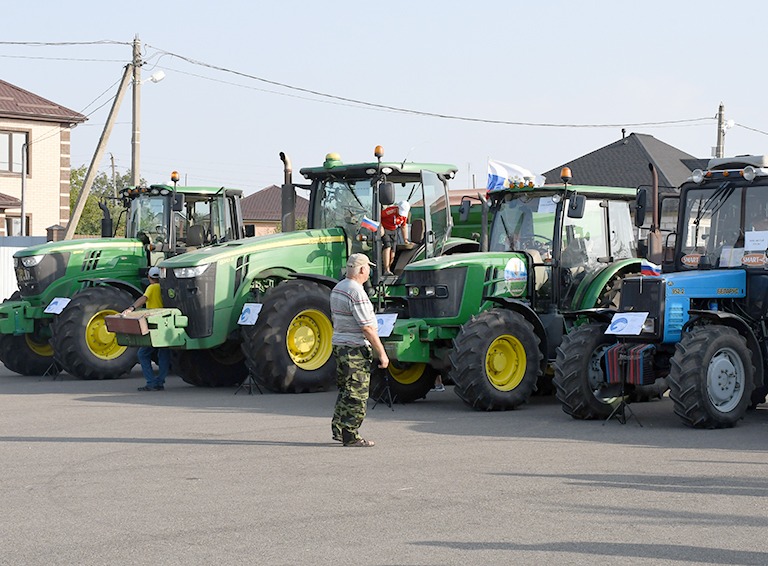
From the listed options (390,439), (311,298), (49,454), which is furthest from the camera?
(311,298)

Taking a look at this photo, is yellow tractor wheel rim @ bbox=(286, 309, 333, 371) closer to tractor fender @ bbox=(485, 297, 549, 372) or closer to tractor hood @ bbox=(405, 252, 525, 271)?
tractor hood @ bbox=(405, 252, 525, 271)

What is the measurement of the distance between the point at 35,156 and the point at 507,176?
1376 inches

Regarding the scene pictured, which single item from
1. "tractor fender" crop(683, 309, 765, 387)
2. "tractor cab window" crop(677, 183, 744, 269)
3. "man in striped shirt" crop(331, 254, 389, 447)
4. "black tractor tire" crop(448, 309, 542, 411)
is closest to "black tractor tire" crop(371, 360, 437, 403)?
"black tractor tire" crop(448, 309, 542, 411)

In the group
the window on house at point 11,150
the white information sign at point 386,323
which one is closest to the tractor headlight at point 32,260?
the white information sign at point 386,323

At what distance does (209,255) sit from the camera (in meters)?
16.3

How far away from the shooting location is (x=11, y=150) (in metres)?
46.9

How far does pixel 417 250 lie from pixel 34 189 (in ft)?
110

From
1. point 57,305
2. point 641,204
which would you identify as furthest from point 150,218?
point 641,204

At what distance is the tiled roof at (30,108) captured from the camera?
4638 cm

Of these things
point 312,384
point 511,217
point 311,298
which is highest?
point 511,217

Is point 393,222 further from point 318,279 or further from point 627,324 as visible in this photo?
point 627,324

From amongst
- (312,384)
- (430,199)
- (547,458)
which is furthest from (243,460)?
(430,199)

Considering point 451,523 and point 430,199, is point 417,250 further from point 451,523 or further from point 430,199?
point 451,523

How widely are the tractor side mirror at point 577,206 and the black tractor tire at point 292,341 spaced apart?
365 centimetres
